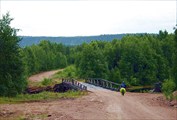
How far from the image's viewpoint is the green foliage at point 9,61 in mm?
42531

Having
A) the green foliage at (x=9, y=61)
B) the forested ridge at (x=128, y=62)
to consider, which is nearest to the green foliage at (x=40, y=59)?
the forested ridge at (x=128, y=62)

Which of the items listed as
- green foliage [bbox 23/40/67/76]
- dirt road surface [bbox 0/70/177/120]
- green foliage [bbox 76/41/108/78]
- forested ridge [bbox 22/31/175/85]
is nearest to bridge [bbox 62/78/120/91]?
dirt road surface [bbox 0/70/177/120]

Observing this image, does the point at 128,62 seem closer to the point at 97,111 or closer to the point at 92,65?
the point at 92,65

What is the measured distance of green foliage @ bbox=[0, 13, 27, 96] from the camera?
42.5 m

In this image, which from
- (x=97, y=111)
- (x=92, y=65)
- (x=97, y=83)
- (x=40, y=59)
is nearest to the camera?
(x=97, y=111)

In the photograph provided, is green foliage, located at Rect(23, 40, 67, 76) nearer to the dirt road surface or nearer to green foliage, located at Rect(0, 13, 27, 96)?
green foliage, located at Rect(0, 13, 27, 96)

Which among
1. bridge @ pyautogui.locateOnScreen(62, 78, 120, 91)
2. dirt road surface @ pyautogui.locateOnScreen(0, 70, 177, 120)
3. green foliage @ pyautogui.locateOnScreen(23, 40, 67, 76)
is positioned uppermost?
dirt road surface @ pyautogui.locateOnScreen(0, 70, 177, 120)

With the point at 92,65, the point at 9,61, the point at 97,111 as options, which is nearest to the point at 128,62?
the point at 92,65

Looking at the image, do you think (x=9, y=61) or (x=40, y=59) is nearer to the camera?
(x=9, y=61)

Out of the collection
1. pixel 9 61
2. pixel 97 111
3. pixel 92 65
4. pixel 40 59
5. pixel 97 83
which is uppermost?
pixel 9 61

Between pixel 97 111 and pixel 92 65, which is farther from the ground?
pixel 97 111

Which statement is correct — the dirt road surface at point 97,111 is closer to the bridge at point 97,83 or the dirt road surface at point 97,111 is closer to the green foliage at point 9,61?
the green foliage at point 9,61

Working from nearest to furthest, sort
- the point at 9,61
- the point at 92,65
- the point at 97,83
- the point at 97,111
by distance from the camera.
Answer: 1. the point at 97,111
2. the point at 9,61
3. the point at 97,83
4. the point at 92,65

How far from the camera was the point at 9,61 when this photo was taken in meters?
43.2
